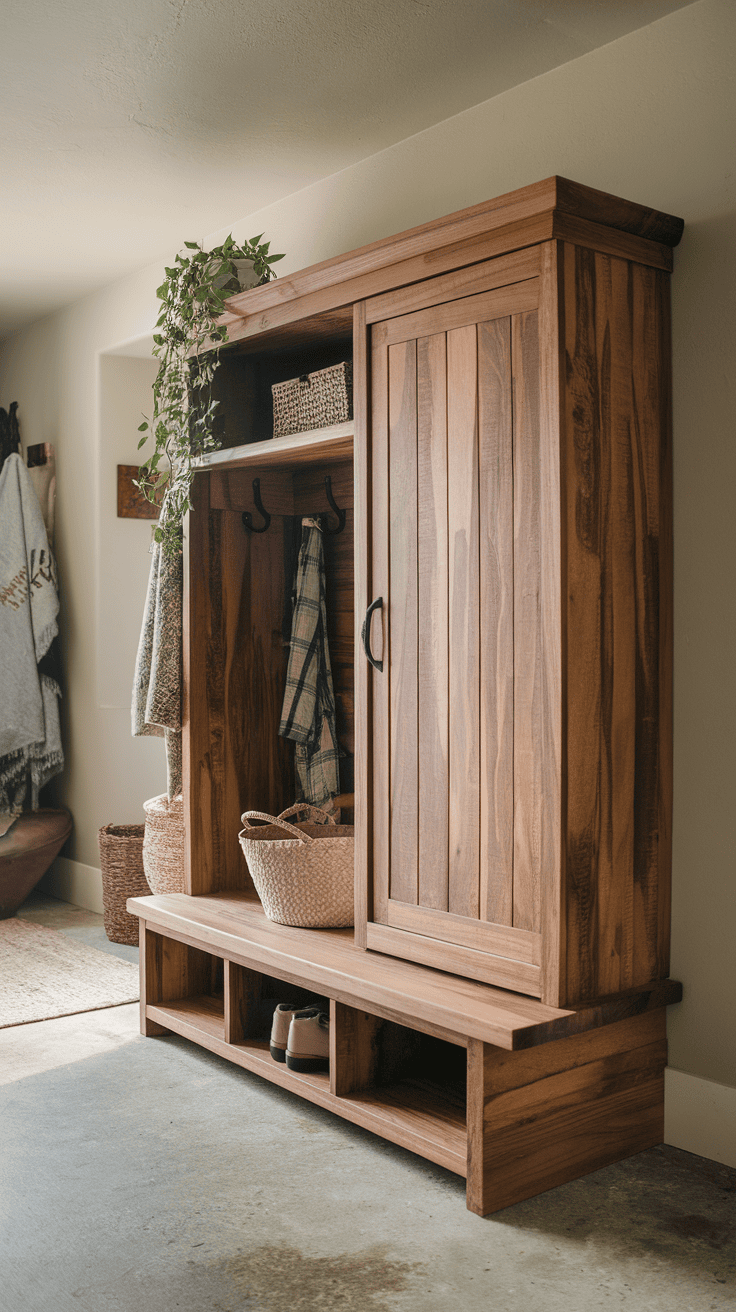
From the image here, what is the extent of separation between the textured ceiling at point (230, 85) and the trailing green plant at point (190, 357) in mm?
337

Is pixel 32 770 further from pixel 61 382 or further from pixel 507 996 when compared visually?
pixel 507 996

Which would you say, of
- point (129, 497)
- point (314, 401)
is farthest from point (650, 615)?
point (129, 497)

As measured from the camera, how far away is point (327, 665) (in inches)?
125

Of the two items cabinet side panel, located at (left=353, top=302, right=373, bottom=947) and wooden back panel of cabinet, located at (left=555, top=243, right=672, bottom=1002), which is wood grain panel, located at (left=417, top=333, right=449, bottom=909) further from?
wooden back panel of cabinet, located at (left=555, top=243, right=672, bottom=1002)

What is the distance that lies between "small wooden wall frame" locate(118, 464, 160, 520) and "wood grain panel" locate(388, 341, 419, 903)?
2.28 m

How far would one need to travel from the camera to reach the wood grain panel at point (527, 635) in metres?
2.06

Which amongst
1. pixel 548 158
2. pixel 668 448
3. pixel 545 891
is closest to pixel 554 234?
pixel 668 448

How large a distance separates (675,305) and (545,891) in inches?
49.8

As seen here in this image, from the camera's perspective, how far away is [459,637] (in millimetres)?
2232

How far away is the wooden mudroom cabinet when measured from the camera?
2.02 metres

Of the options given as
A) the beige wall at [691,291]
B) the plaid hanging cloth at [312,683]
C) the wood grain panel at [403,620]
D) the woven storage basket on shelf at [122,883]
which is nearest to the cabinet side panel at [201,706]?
the plaid hanging cloth at [312,683]

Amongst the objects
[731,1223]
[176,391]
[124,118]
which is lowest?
[731,1223]

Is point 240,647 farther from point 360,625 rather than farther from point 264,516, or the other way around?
point 360,625

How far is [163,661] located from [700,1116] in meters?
1.81
